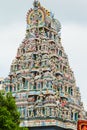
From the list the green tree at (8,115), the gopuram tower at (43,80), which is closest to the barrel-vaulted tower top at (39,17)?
the gopuram tower at (43,80)

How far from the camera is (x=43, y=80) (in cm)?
5238

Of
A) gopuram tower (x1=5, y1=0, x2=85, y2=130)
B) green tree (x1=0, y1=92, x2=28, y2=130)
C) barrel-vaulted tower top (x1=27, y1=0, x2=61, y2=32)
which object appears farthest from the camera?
barrel-vaulted tower top (x1=27, y1=0, x2=61, y2=32)

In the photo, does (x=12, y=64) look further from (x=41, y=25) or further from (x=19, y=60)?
(x=41, y=25)

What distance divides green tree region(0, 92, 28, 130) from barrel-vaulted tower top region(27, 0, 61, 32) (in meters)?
30.6

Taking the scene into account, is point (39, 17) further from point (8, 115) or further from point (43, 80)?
point (8, 115)

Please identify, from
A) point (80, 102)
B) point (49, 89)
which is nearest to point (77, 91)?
point (80, 102)

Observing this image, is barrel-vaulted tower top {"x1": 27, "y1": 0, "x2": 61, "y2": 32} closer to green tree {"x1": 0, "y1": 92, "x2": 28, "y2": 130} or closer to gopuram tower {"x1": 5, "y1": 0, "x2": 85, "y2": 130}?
gopuram tower {"x1": 5, "y1": 0, "x2": 85, "y2": 130}

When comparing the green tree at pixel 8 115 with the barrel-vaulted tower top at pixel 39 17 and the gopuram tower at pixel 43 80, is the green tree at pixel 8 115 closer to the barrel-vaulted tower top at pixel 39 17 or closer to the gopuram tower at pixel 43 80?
the gopuram tower at pixel 43 80

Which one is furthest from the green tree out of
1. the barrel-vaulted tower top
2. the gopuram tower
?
the barrel-vaulted tower top

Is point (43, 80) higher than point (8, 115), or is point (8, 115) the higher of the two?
point (43, 80)

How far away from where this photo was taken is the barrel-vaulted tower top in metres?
57.6

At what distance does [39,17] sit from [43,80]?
32.5ft

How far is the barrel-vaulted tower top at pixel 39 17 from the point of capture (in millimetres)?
57562

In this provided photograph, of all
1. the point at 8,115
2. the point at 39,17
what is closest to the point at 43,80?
the point at 39,17
